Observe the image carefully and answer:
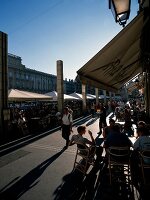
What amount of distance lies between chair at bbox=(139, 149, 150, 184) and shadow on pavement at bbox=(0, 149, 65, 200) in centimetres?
267

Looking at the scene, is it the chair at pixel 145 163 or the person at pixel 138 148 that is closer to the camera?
the chair at pixel 145 163

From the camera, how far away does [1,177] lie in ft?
18.0

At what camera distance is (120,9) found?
363 cm

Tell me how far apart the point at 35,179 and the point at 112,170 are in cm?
206

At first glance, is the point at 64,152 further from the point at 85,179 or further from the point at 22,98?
the point at 22,98

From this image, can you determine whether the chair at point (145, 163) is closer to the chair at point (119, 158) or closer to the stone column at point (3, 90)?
the chair at point (119, 158)

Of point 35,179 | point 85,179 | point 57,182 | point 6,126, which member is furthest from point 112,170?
point 6,126

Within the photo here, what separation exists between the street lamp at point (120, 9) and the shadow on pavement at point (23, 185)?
14.1 ft

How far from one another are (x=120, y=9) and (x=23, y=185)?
4.54 metres

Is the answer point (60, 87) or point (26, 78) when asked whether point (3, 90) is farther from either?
point (26, 78)

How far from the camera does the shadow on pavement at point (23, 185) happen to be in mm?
4434

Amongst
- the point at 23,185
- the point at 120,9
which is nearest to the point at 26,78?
the point at 23,185

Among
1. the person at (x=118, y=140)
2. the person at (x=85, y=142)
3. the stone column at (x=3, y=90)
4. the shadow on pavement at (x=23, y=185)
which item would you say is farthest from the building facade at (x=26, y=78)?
the person at (x=118, y=140)

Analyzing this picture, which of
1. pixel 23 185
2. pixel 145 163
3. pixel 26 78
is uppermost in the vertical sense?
pixel 26 78
